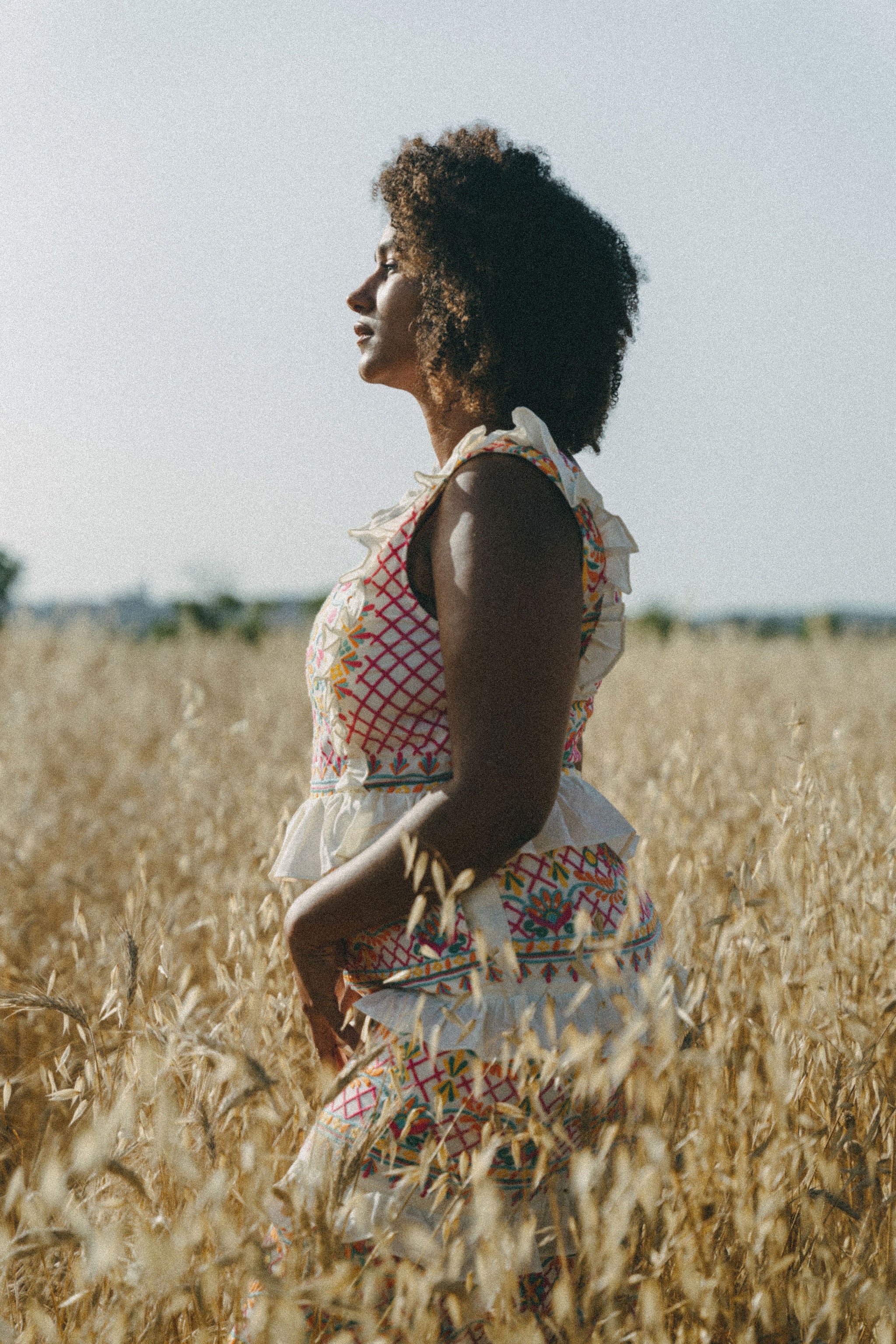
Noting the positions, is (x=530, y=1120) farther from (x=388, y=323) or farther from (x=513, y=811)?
(x=388, y=323)

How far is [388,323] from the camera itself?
1466 millimetres

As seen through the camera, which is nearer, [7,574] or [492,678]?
[492,678]

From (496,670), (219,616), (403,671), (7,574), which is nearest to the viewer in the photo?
(496,670)

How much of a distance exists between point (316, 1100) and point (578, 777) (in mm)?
597

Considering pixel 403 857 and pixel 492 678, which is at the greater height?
pixel 492 678

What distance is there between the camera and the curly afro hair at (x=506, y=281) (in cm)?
137

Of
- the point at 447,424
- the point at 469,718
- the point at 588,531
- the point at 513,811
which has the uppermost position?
the point at 447,424

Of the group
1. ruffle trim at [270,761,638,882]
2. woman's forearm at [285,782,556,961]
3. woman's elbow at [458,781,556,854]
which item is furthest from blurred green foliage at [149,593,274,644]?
woman's elbow at [458,781,556,854]

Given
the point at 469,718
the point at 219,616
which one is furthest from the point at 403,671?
the point at 219,616

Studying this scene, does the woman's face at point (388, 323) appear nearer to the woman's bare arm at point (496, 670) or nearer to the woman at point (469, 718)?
the woman at point (469, 718)

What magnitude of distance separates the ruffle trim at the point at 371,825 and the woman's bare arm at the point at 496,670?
0.07 meters

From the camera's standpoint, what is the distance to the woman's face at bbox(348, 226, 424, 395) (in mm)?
1447

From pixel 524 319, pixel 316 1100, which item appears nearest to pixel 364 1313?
pixel 316 1100

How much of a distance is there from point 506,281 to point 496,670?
24.8 inches
